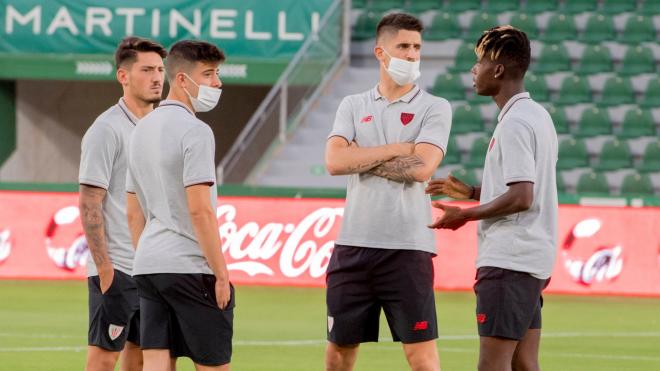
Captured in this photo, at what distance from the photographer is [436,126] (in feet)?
24.7

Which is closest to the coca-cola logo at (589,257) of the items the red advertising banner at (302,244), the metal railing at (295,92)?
the red advertising banner at (302,244)

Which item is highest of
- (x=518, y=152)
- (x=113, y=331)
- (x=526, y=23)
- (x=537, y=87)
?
(x=526, y=23)

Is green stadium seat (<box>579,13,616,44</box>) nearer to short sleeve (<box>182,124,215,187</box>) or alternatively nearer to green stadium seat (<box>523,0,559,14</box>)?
green stadium seat (<box>523,0,559,14</box>)

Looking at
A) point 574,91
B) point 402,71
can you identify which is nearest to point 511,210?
point 402,71

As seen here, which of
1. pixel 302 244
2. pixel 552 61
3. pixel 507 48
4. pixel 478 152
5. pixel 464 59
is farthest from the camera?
pixel 464 59

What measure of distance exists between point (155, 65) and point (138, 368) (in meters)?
1.69

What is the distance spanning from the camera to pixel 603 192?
71.9 feet

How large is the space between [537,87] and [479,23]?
78.0 inches

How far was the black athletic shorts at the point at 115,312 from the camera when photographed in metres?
7.59

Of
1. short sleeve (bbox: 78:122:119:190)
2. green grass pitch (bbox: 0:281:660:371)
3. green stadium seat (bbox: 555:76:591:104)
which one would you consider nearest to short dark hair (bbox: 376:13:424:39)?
short sleeve (bbox: 78:122:119:190)

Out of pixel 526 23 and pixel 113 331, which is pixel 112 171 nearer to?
pixel 113 331

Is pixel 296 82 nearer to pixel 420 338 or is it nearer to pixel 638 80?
pixel 638 80

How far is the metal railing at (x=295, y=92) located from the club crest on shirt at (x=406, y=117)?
12.0m

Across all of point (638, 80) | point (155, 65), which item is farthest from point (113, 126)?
point (638, 80)
